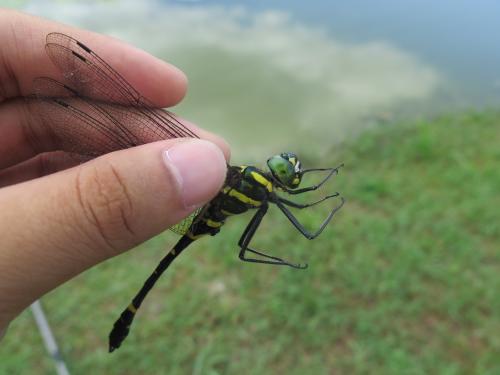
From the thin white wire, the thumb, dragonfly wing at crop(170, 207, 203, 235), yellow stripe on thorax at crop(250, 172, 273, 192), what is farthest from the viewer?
the thin white wire

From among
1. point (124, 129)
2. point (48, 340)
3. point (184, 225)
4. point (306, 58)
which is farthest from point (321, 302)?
point (306, 58)

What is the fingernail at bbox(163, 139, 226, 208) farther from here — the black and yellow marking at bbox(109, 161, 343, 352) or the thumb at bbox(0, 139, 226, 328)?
the black and yellow marking at bbox(109, 161, 343, 352)

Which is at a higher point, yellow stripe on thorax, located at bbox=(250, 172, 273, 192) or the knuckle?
yellow stripe on thorax, located at bbox=(250, 172, 273, 192)

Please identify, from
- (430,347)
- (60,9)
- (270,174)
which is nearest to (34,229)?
(270,174)

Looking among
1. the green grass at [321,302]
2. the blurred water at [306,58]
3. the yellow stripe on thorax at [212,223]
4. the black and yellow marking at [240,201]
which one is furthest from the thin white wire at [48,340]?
the blurred water at [306,58]

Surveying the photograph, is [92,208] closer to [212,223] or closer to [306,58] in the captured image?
[212,223]

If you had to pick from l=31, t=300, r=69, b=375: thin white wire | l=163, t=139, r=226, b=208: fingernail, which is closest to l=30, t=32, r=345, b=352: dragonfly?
l=163, t=139, r=226, b=208: fingernail

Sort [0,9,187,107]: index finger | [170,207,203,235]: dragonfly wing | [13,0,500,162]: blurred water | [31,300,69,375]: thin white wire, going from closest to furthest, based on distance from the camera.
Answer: [170,207,203,235]: dragonfly wing → [0,9,187,107]: index finger → [31,300,69,375]: thin white wire → [13,0,500,162]: blurred water

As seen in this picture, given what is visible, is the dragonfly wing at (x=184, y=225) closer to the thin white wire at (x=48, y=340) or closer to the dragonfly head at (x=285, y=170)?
the dragonfly head at (x=285, y=170)
